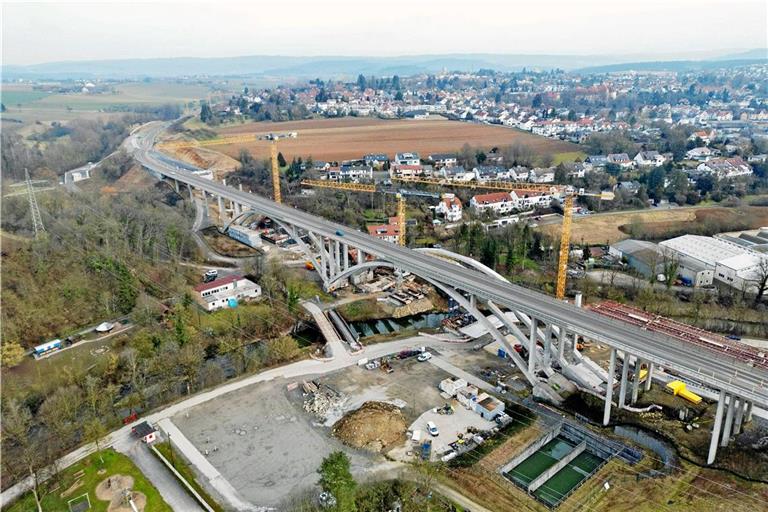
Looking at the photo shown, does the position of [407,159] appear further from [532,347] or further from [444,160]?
[532,347]

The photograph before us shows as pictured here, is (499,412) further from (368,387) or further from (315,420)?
(315,420)

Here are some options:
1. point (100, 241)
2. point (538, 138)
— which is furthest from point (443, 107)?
point (100, 241)

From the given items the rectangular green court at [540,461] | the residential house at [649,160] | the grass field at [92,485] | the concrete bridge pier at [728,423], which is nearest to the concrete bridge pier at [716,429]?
the concrete bridge pier at [728,423]

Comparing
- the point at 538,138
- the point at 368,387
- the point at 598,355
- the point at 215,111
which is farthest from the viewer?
the point at 215,111

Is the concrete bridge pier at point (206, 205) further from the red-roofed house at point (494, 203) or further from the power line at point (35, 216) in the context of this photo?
the red-roofed house at point (494, 203)

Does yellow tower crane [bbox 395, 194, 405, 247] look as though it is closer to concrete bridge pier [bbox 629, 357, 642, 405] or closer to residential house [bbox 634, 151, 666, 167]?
concrete bridge pier [bbox 629, 357, 642, 405]

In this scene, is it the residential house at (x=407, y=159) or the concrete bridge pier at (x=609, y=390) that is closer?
the concrete bridge pier at (x=609, y=390)
